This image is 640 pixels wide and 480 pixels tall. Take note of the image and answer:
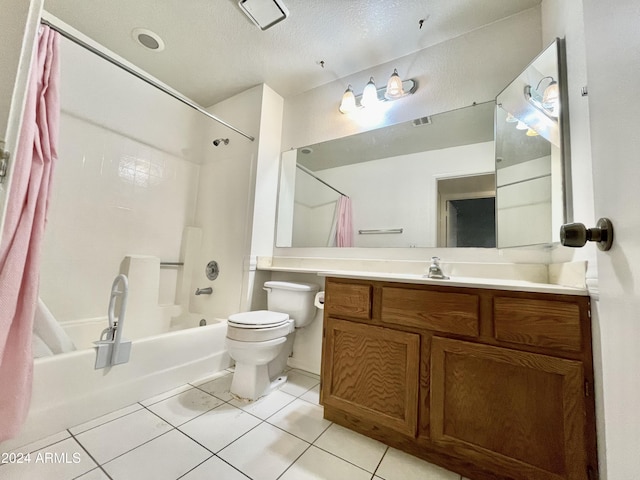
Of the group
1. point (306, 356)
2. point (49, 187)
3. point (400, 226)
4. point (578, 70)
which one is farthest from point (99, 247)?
point (578, 70)

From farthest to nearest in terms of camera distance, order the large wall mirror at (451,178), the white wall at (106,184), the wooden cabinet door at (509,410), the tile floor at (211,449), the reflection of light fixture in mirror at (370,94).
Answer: the reflection of light fixture in mirror at (370,94)
the white wall at (106,184)
the large wall mirror at (451,178)
the tile floor at (211,449)
the wooden cabinet door at (509,410)

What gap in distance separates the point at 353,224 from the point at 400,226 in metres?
0.36

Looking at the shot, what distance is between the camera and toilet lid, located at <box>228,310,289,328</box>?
147cm

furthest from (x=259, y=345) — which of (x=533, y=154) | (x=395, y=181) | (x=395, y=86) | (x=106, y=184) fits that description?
(x=395, y=86)

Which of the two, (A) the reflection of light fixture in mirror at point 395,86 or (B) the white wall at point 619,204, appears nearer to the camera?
(B) the white wall at point 619,204

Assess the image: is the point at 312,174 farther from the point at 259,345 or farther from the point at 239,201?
the point at 259,345

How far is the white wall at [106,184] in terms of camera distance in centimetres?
173

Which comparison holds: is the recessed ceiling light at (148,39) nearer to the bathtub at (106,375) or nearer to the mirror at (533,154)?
the bathtub at (106,375)

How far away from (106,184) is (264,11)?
1.66 metres

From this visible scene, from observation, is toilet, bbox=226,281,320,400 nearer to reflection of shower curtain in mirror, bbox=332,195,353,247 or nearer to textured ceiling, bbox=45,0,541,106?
reflection of shower curtain in mirror, bbox=332,195,353,247

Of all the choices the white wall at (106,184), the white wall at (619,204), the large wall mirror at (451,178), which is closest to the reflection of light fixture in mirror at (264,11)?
the large wall mirror at (451,178)

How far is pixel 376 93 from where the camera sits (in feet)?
6.19

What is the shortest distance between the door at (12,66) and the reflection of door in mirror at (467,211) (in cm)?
184

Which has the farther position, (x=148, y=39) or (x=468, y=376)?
Result: (x=148, y=39)
